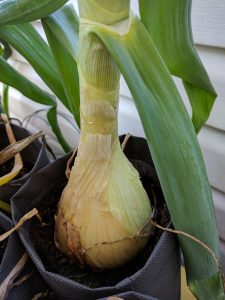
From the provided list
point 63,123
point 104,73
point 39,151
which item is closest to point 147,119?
point 104,73

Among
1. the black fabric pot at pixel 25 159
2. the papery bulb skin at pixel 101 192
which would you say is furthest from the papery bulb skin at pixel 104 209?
the black fabric pot at pixel 25 159

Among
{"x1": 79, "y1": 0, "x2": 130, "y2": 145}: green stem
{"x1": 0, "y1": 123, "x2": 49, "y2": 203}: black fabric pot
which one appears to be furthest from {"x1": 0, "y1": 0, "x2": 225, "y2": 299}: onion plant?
{"x1": 0, "y1": 123, "x2": 49, "y2": 203}: black fabric pot

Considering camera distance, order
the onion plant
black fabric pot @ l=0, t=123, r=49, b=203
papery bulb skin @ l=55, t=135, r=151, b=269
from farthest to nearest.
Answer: black fabric pot @ l=0, t=123, r=49, b=203 → papery bulb skin @ l=55, t=135, r=151, b=269 → the onion plant

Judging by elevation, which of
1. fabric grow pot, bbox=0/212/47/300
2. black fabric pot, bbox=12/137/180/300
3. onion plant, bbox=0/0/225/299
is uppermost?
onion plant, bbox=0/0/225/299

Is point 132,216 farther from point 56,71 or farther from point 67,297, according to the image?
point 56,71

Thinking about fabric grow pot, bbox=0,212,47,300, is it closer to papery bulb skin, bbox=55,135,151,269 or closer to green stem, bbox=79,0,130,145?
papery bulb skin, bbox=55,135,151,269

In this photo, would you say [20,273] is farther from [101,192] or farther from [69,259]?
[101,192]

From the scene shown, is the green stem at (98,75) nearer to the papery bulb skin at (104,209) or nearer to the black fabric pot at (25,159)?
the papery bulb skin at (104,209)

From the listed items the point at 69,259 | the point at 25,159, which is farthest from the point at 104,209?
the point at 25,159
